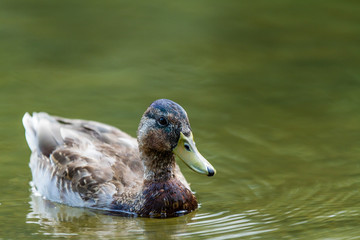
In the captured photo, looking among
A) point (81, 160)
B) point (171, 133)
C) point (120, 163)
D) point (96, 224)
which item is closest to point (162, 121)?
point (171, 133)

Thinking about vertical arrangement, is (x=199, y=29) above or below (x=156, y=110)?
above

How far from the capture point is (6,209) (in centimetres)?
968

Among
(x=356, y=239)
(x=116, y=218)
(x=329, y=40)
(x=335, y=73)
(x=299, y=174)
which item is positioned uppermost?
(x=329, y=40)

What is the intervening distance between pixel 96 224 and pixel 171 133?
1.32 metres

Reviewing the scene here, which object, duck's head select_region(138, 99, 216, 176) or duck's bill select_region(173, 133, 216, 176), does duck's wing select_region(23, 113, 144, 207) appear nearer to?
duck's head select_region(138, 99, 216, 176)

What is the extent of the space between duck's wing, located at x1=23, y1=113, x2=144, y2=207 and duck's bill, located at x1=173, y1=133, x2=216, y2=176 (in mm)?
947

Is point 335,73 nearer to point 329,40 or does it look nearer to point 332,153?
point 329,40

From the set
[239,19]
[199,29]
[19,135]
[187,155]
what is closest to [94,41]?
[199,29]

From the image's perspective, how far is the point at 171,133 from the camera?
30.8ft

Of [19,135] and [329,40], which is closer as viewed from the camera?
[19,135]

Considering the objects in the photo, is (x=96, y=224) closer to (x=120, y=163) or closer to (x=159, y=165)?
(x=159, y=165)

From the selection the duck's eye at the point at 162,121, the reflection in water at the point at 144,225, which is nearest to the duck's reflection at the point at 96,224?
the reflection in water at the point at 144,225

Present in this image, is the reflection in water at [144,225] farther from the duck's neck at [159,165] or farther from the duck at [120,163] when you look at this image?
the duck's neck at [159,165]

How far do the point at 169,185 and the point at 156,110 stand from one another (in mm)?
909
